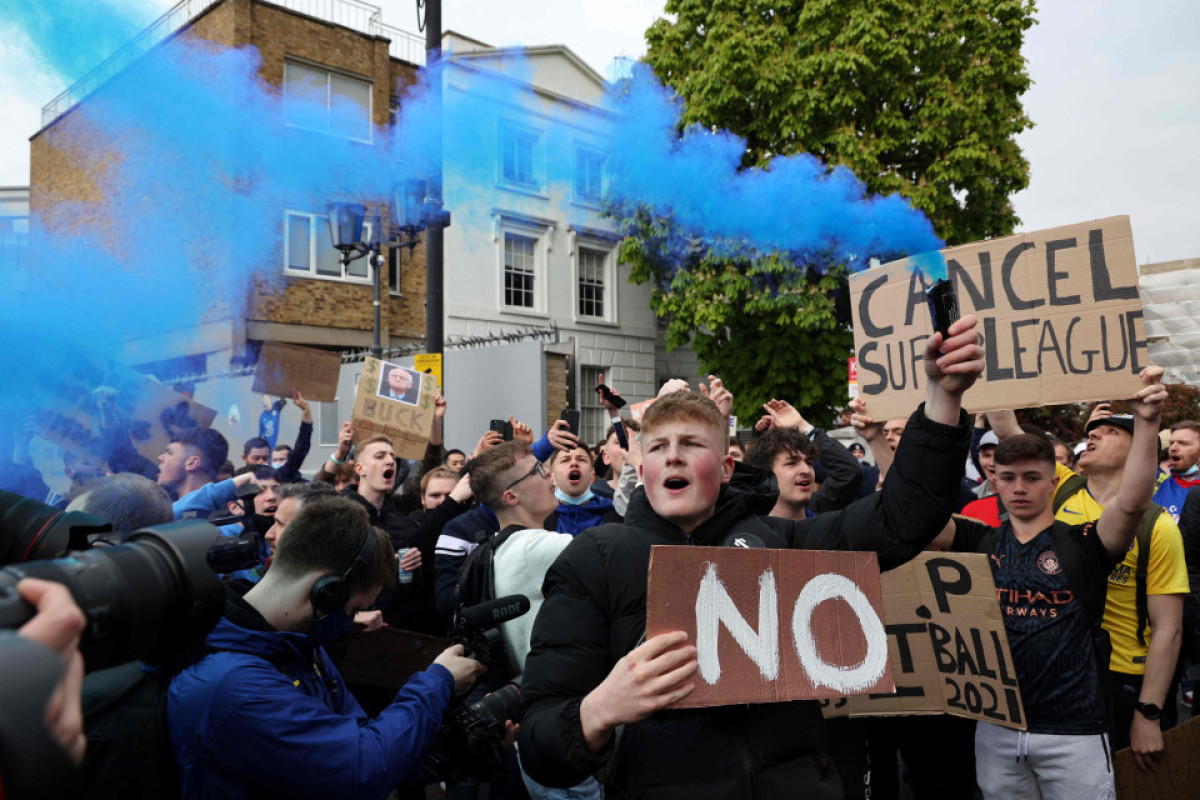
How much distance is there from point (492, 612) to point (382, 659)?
141 centimetres

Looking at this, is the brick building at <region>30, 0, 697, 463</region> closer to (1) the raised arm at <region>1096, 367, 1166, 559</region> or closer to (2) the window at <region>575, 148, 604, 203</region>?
(2) the window at <region>575, 148, 604, 203</region>

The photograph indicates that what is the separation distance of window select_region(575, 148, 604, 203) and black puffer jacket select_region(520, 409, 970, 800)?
7.50m

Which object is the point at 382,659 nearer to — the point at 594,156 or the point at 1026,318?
the point at 1026,318

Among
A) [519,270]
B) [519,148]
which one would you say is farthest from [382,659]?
[519,270]

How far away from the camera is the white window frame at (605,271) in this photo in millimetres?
18500

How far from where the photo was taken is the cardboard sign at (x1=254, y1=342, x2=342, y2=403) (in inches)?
276

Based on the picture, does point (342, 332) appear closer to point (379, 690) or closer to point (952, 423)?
point (379, 690)

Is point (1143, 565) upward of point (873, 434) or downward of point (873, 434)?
downward

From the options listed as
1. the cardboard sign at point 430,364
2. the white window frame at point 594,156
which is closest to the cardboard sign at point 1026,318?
the cardboard sign at point 430,364

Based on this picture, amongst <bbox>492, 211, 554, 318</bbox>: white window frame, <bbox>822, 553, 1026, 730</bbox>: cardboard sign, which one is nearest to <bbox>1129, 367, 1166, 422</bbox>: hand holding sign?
<bbox>822, 553, 1026, 730</bbox>: cardboard sign

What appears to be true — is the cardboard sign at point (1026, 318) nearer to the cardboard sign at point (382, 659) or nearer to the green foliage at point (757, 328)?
the cardboard sign at point (382, 659)

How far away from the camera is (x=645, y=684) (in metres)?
1.71

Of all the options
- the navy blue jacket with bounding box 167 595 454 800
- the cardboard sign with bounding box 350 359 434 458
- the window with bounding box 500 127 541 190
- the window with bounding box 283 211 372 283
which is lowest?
the navy blue jacket with bounding box 167 595 454 800

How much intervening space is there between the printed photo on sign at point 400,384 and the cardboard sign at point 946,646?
4311 millimetres
